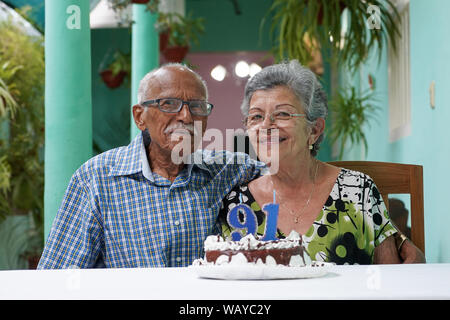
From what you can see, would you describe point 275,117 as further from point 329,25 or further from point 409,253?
point 329,25

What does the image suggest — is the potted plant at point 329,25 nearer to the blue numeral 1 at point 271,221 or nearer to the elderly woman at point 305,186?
the elderly woman at point 305,186

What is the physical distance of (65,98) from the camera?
8.20 feet

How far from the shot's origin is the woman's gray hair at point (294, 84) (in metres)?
2.02

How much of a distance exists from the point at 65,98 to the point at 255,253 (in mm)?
1450

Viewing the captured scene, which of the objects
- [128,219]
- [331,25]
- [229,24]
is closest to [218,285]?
[128,219]

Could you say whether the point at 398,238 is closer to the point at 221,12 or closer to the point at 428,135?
the point at 428,135

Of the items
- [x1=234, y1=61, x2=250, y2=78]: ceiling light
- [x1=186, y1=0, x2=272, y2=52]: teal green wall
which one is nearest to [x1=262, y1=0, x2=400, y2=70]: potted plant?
[x1=234, y1=61, x2=250, y2=78]: ceiling light

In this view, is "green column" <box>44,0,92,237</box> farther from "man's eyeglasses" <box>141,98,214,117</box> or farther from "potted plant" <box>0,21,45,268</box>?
"potted plant" <box>0,21,45,268</box>

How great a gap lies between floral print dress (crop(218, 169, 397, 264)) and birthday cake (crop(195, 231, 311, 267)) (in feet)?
2.05

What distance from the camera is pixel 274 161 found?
6.65ft

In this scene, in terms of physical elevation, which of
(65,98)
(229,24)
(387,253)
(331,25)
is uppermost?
(229,24)

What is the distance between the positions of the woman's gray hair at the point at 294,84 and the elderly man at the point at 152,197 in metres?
0.17

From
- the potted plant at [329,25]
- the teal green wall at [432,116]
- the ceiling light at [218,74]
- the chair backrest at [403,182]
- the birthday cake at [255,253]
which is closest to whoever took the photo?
the birthday cake at [255,253]

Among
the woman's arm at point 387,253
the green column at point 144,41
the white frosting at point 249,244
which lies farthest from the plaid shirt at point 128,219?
the green column at point 144,41
